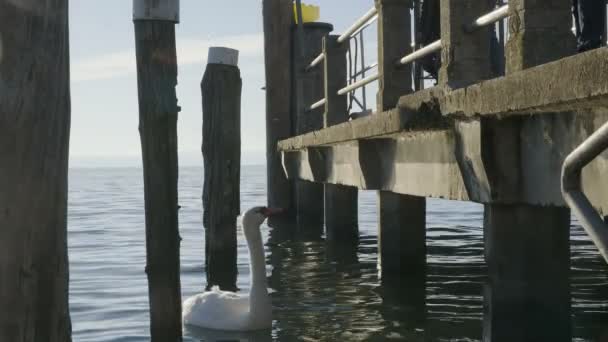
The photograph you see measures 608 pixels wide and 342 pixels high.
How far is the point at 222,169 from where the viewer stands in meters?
9.70

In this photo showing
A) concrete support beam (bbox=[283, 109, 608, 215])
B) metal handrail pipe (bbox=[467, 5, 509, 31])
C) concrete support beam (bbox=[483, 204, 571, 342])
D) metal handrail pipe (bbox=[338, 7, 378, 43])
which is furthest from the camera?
metal handrail pipe (bbox=[338, 7, 378, 43])

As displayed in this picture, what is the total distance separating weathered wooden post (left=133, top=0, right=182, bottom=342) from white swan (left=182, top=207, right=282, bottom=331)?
50.5 inches

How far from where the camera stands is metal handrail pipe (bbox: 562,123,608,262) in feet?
7.42

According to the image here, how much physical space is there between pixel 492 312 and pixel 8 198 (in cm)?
300

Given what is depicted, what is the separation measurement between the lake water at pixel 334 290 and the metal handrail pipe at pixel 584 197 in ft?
15.3

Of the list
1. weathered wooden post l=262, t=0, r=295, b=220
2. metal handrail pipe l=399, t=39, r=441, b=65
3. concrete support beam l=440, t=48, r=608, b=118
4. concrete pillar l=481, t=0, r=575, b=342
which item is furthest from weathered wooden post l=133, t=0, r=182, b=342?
weathered wooden post l=262, t=0, r=295, b=220

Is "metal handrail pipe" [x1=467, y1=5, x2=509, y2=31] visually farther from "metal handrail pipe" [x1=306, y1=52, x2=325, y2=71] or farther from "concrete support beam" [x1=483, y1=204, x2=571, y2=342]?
"metal handrail pipe" [x1=306, y1=52, x2=325, y2=71]

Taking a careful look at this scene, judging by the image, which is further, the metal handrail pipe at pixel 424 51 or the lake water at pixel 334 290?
the lake water at pixel 334 290

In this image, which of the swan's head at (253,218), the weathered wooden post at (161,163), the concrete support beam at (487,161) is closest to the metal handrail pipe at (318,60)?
the swan's head at (253,218)

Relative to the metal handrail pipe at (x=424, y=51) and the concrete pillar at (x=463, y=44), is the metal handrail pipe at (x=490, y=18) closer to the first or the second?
the concrete pillar at (x=463, y=44)

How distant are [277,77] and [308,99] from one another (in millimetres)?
984

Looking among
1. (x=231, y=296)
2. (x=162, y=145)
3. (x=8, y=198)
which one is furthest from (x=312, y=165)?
(x=8, y=198)

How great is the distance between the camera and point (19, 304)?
123 inches

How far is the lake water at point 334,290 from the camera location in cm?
779
